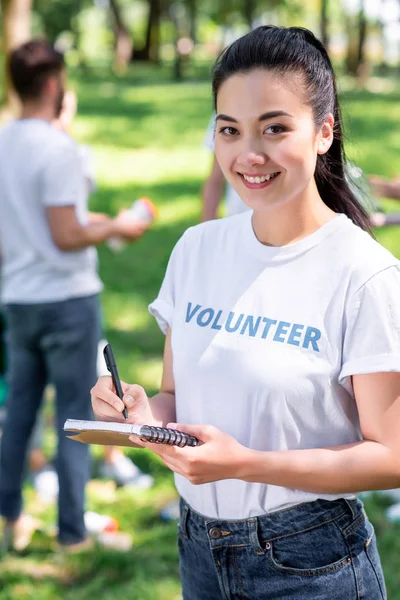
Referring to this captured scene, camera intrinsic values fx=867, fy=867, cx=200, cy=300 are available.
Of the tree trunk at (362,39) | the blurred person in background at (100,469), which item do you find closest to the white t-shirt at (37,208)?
the blurred person in background at (100,469)

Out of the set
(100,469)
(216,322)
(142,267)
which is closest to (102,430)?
(216,322)

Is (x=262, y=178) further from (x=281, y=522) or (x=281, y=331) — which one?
(x=281, y=522)

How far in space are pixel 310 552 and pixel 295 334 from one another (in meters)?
0.44

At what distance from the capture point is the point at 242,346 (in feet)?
5.57

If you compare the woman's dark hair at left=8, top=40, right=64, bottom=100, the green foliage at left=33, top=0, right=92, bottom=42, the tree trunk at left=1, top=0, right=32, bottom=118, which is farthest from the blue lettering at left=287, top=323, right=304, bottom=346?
the green foliage at left=33, top=0, right=92, bottom=42

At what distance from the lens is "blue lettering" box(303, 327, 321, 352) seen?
162 centimetres

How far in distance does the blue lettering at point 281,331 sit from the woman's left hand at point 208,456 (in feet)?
0.69

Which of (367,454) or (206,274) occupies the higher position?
(206,274)

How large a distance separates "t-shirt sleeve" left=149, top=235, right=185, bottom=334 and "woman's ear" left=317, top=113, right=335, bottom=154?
1.25 feet

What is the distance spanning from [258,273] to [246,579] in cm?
62

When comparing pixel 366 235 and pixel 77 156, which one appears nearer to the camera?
pixel 366 235

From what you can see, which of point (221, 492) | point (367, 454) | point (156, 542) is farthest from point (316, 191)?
point (156, 542)

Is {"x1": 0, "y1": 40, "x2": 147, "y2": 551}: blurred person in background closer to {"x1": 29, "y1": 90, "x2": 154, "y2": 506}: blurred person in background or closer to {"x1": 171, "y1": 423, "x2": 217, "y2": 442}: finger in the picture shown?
{"x1": 29, "y1": 90, "x2": 154, "y2": 506}: blurred person in background

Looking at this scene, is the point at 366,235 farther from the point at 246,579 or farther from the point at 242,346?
the point at 246,579
